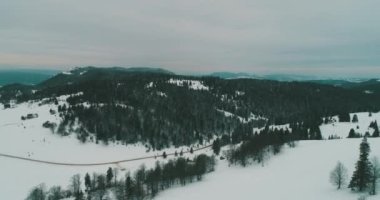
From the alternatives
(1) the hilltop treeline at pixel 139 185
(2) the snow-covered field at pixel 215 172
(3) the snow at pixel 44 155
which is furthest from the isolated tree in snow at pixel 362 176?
(3) the snow at pixel 44 155

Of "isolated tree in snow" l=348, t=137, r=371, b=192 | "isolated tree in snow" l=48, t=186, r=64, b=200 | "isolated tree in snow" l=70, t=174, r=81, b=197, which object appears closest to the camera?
"isolated tree in snow" l=348, t=137, r=371, b=192

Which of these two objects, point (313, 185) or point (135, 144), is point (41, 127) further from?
point (313, 185)

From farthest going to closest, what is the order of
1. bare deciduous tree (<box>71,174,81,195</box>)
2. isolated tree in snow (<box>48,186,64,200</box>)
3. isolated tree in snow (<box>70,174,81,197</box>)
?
bare deciduous tree (<box>71,174,81,195</box>) → isolated tree in snow (<box>70,174,81,197</box>) → isolated tree in snow (<box>48,186,64,200</box>)

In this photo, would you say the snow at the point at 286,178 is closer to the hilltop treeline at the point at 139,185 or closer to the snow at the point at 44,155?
the hilltop treeline at the point at 139,185

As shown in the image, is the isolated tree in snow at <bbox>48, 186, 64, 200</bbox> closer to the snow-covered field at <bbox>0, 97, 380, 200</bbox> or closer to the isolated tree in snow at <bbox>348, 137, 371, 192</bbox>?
the snow-covered field at <bbox>0, 97, 380, 200</bbox>

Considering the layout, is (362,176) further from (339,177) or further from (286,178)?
(286,178)

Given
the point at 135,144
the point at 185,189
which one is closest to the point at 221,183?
the point at 185,189

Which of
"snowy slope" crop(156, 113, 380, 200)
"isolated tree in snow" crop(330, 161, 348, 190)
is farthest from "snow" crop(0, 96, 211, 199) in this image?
"isolated tree in snow" crop(330, 161, 348, 190)

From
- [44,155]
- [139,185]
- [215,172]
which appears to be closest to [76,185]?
[139,185]
